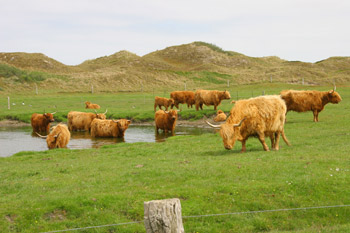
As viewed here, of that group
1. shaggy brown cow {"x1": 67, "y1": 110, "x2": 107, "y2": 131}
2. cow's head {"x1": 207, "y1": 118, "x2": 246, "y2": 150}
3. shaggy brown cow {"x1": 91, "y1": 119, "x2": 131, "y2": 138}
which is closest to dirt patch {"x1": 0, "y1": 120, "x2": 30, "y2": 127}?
shaggy brown cow {"x1": 67, "y1": 110, "x2": 107, "y2": 131}

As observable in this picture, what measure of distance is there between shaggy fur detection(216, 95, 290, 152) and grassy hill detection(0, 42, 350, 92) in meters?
53.5

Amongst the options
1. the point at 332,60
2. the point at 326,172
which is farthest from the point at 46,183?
the point at 332,60

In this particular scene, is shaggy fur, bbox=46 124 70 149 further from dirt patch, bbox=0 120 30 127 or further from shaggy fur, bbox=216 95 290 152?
dirt patch, bbox=0 120 30 127

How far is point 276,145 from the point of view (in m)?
14.2

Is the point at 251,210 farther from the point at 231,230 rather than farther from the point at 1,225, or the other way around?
the point at 1,225

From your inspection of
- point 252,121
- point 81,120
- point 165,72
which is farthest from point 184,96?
point 165,72

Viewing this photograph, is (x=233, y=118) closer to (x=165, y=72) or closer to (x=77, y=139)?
(x=77, y=139)

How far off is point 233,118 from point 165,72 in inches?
2913

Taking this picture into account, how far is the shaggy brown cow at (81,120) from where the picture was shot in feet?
92.7

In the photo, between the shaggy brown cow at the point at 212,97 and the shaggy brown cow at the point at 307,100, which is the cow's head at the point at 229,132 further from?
the shaggy brown cow at the point at 212,97

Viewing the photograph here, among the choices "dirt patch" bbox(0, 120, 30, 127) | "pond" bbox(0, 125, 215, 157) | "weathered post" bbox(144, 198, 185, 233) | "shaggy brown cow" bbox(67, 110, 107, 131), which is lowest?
"pond" bbox(0, 125, 215, 157)

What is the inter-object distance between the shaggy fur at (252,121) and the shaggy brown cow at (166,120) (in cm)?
1194

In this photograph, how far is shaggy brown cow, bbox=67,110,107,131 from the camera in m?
28.2

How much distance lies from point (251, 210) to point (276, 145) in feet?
18.7
